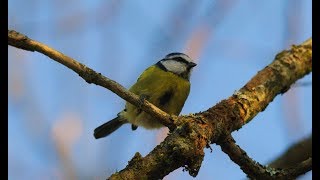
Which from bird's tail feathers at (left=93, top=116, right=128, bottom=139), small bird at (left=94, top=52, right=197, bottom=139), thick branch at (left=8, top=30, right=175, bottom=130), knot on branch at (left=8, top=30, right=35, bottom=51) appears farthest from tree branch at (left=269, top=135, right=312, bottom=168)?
bird's tail feathers at (left=93, top=116, right=128, bottom=139)

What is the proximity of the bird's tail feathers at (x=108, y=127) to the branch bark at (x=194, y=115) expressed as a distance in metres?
1.42

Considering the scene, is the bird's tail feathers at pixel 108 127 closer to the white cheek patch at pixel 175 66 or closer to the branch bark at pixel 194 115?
the white cheek patch at pixel 175 66

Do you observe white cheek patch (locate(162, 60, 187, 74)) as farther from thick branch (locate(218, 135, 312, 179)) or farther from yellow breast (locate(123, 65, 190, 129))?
thick branch (locate(218, 135, 312, 179))

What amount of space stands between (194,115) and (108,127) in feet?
6.05

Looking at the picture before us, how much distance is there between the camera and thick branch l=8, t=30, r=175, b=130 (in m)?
1.68

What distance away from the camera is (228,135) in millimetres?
2104

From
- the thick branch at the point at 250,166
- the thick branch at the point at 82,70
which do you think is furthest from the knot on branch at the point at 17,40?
the thick branch at the point at 250,166

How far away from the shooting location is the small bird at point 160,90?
3299 millimetres

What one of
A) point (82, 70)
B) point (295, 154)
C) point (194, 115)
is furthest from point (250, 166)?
point (82, 70)

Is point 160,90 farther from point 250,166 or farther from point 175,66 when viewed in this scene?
point 250,166

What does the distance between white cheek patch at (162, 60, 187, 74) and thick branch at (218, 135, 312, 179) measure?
157cm

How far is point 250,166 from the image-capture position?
209cm
